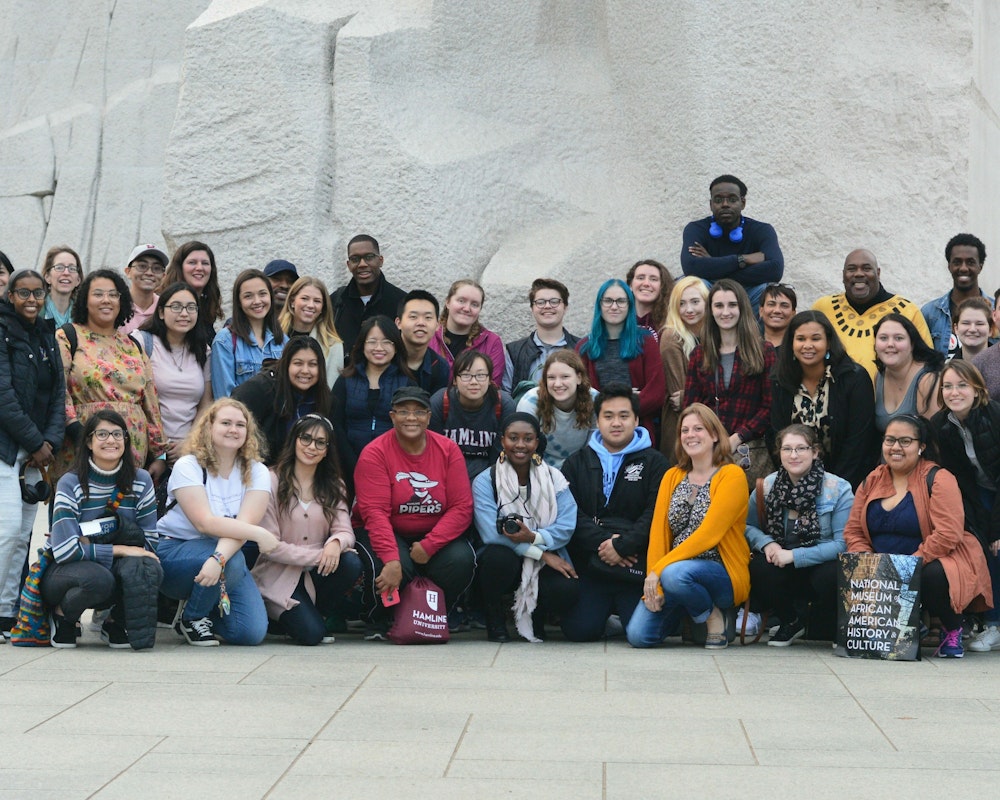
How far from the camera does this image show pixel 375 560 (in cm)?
604

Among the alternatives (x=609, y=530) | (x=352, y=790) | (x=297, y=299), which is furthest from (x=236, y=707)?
(x=297, y=299)

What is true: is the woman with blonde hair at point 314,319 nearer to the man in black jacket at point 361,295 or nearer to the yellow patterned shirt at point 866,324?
the man in black jacket at point 361,295

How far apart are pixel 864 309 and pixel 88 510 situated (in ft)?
12.4

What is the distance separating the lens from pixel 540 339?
7000 mm

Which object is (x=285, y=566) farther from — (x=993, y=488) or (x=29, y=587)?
(x=993, y=488)

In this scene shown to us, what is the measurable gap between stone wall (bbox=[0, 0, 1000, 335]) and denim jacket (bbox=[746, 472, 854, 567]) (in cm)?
247

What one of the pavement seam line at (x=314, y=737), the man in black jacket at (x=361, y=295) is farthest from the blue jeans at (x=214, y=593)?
the man in black jacket at (x=361, y=295)

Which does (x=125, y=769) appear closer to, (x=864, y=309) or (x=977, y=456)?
(x=977, y=456)

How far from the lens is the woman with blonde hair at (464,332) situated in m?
6.94

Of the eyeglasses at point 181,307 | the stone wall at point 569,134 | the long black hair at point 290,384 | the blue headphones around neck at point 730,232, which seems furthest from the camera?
the stone wall at point 569,134

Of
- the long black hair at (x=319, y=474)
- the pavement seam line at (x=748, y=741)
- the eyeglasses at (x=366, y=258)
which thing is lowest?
the pavement seam line at (x=748, y=741)

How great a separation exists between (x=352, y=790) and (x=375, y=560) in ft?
8.66

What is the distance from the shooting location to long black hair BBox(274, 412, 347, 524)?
6016 millimetres

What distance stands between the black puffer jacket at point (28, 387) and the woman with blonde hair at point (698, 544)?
2.62m
